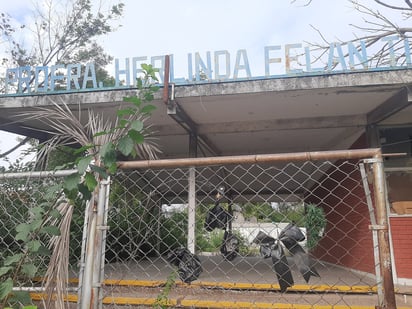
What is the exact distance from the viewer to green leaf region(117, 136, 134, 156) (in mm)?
1478

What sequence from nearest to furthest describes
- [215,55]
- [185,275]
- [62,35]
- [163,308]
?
[163,308], [185,275], [215,55], [62,35]

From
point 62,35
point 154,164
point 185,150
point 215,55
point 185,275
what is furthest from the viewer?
point 62,35

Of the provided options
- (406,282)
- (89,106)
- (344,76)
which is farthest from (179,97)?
(406,282)

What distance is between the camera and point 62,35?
1386cm

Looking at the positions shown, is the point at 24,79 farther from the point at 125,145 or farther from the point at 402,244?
the point at 402,244

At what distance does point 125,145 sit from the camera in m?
1.50

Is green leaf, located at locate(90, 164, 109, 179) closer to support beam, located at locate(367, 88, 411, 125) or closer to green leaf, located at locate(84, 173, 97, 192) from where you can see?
green leaf, located at locate(84, 173, 97, 192)

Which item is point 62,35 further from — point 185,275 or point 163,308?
point 163,308

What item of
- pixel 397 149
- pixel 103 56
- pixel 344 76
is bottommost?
pixel 397 149

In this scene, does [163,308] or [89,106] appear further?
[89,106]

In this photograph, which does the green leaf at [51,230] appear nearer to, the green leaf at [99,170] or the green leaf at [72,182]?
the green leaf at [72,182]

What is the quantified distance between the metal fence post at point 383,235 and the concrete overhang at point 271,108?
3.63 m

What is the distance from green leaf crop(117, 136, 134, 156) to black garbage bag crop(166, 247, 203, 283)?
314 centimetres

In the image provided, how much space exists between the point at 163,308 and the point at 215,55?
3990mm
